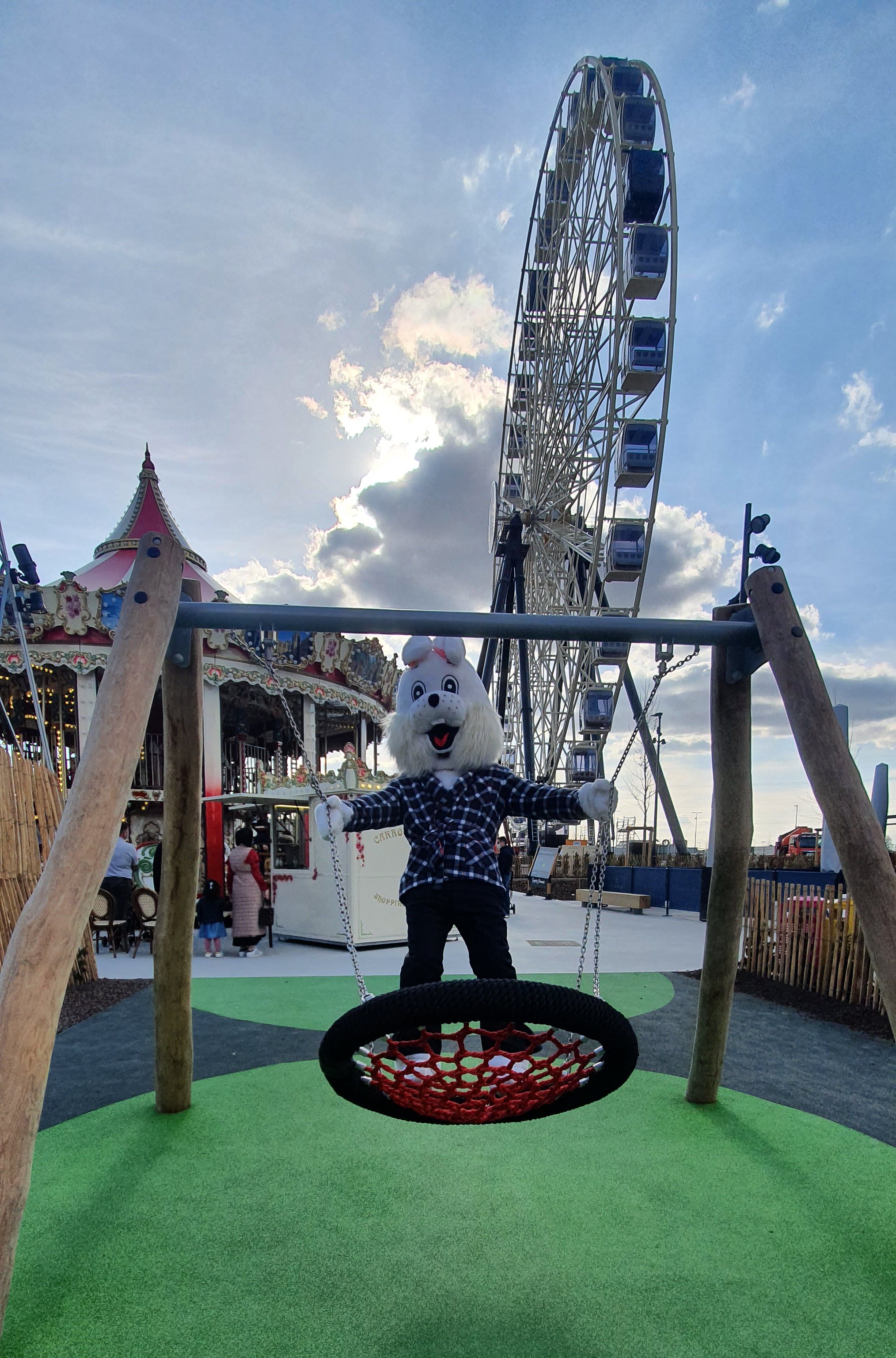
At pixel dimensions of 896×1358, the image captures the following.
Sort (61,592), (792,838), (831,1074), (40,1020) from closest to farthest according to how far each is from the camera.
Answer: (40,1020), (831,1074), (61,592), (792,838)

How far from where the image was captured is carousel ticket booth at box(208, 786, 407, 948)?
9508mm

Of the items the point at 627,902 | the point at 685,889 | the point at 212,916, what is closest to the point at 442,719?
the point at 212,916

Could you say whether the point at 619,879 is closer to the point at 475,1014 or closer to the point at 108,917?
the point at 108,917

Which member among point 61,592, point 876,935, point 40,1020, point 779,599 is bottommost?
point 40,1020

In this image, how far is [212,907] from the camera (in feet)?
29.3

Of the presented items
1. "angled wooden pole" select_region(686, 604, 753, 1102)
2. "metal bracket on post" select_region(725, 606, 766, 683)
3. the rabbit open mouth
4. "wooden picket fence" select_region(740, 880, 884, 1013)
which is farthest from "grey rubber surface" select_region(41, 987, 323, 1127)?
"wooden picket fence" select_region(740, 880, 884, 1013)

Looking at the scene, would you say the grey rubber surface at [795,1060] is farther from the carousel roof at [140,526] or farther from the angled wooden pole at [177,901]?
the carousel roof at [140,526]

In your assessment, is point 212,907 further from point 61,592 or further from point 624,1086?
point 61,592

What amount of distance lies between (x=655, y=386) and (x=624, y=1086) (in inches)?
513

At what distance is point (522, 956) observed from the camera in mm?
8438

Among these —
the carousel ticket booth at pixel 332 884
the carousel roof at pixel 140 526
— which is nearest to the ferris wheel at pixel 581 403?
the carousel ticket booth at pixel 332 884

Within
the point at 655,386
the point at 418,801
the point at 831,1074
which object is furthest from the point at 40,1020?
the point at 655,386

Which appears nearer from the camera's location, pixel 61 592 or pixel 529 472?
pixel 61 592

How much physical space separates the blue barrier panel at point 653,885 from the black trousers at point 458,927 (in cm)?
1307
